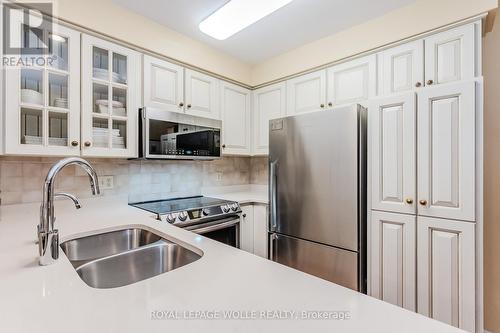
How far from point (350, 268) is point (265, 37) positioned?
6.67ft

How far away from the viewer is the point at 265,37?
7.38 ft

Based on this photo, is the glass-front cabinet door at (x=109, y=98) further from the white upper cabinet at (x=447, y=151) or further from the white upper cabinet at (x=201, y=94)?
the white upper cabinet at (x=447, y=151)

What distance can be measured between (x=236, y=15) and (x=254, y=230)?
1.79 metres

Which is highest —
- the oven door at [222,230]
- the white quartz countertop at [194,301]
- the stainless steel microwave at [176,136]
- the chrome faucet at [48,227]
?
the stainless steel microwave at [176,136]

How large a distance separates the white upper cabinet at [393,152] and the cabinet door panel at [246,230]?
1121 millimetres

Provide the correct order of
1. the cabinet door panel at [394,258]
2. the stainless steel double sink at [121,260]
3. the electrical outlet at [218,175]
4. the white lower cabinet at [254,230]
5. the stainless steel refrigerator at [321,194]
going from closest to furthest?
the stainless steel double sink at [121,260], the cabinet door panel at [394,258], the stainless steel refrigerator at [321,194], the white lower cabinet at [254,230], the electrical outlet at [218,175]

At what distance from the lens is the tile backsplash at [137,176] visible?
1.70m

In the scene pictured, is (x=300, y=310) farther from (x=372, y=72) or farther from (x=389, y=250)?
(x=372, y=72)

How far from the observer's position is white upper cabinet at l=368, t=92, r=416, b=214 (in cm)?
154

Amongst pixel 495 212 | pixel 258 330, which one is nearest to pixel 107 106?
pixel 258 330

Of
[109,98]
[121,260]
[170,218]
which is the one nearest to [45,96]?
[109,98]

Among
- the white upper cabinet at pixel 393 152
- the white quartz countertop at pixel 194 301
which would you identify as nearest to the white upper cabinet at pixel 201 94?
the white upper cabinet at pixel 393 152

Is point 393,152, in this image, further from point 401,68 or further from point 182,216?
A: point 182,216

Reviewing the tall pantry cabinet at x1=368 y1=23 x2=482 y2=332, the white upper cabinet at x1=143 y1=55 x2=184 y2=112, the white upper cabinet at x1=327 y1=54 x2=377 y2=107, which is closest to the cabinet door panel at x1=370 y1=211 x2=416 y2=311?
the tall pantry cabinet at x1=368 y1=23 x2=482 y2=332
